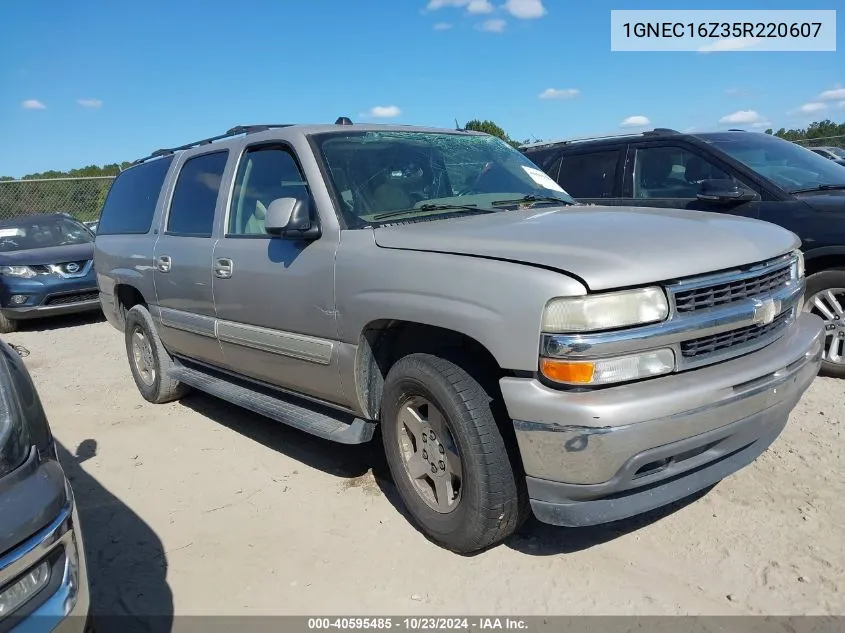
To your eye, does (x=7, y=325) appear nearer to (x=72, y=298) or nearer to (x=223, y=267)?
(x=72, y=298)

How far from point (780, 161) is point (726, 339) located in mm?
3814

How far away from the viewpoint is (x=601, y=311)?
7.92ft

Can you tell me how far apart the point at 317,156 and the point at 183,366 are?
2447mm

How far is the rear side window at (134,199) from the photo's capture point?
5383 millimetres

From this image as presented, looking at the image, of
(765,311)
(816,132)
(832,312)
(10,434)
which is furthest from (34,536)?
(816,132)

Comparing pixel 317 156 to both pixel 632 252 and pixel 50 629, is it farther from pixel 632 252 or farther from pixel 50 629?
pixel 50 629

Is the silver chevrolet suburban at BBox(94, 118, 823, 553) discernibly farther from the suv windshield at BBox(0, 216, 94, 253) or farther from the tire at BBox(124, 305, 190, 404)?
the suv windshield at BBox(0, 216, 94, 253)

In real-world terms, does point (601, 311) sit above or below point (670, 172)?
below

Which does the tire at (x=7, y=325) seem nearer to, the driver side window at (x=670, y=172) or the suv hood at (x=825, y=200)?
the driver side window at (x=670, y=172)

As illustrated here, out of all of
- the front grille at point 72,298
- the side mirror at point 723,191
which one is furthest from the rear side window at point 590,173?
the front grille at point 72,298

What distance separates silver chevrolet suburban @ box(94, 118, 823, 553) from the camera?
8.04ft

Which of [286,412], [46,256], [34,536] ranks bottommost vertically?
[286,412]

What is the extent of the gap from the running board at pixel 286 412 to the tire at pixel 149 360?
34 centimetres

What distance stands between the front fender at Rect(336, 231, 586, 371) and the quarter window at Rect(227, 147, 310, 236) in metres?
0.75
